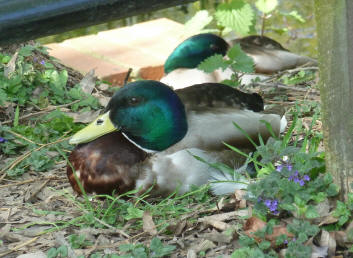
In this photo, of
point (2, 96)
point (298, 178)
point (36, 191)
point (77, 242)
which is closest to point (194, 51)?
point (2, 96)

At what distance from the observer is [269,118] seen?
3.60 meters

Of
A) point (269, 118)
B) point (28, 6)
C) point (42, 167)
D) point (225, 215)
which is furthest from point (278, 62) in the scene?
point (28, 6)

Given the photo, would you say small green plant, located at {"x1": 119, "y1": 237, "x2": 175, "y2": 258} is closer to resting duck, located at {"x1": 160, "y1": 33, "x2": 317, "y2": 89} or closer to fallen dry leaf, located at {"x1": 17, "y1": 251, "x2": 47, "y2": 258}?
fallen dry leaf, located at {"x1": 17, "y1": 251, "x2": 47, "y2": 258}

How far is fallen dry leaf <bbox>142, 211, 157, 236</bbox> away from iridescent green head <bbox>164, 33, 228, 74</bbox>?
307 cm

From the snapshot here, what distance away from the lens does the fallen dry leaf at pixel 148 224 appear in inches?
111

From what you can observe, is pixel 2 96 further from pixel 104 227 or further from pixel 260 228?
pixel 260 228

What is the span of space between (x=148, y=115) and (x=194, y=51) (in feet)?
8.31

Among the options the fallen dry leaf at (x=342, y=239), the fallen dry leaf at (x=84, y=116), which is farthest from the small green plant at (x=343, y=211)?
the fallen dry leaf at (x=84, y=116)

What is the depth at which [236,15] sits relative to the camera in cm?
629

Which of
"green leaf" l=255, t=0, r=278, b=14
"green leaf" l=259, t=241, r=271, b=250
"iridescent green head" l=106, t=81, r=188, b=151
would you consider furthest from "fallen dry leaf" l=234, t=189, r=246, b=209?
"green leaf" l=255, t=0, r=278, b=14

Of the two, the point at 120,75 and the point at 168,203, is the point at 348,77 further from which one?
the point at 120,75

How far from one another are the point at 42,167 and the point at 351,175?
170 cm

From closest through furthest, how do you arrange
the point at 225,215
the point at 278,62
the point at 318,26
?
the point at 318,26 → the point at 225,215 → the point at 278,62

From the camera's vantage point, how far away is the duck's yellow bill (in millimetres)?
3389
